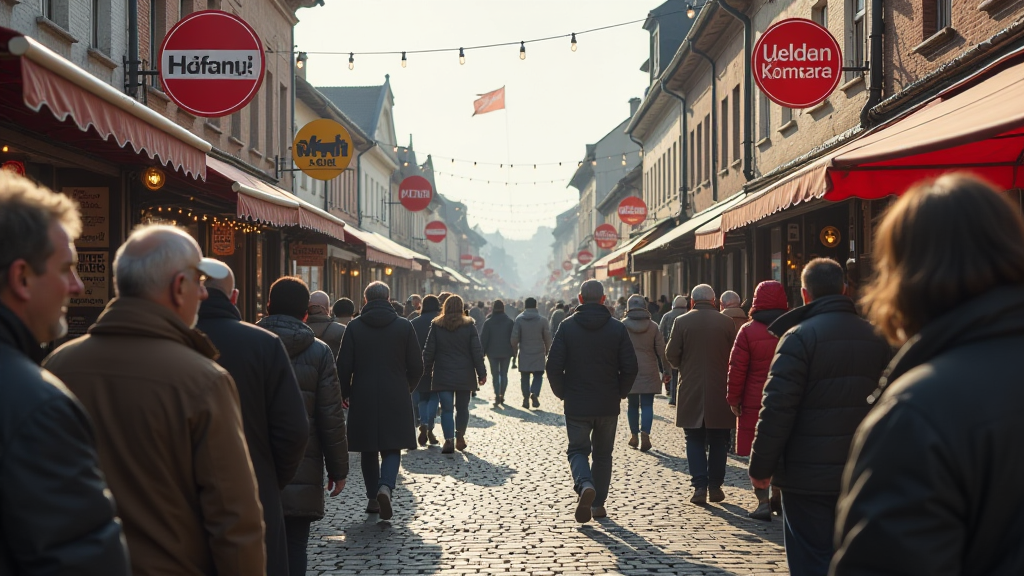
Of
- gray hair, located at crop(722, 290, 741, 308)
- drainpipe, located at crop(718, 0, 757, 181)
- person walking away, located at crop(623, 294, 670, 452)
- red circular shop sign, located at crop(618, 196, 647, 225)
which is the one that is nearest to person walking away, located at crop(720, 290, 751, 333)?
gray hair, located at crop(722, 290, 741, 308)

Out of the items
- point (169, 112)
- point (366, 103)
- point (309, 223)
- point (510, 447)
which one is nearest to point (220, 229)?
point (169, 112)

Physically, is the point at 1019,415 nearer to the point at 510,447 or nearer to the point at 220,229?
the point at 510,447

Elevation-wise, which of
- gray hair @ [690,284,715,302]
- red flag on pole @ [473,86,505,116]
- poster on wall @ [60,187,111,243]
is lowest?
gray hair @ [690,284,715,302]

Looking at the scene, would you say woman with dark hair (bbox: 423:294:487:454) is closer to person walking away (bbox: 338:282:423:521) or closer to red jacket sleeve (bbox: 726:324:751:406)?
person walking away (bbox: 338:282:423:521)

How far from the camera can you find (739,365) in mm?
8273

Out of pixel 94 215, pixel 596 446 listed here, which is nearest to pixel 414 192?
pixel 94 215

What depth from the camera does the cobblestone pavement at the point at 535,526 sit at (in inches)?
281

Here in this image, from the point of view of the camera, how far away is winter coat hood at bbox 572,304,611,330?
891cm

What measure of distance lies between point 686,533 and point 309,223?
7.31 metres

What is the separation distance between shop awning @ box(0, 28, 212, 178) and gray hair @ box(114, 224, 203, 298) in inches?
95.4

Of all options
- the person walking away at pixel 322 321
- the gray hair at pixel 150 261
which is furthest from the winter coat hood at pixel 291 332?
the person walking away at pixel 322 321

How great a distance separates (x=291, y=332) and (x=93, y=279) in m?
5.97

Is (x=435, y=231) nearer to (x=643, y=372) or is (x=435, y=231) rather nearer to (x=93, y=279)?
(x=643, y=372)

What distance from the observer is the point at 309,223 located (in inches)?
539
